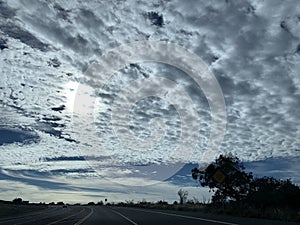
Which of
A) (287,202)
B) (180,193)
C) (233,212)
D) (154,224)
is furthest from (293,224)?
(180,193)

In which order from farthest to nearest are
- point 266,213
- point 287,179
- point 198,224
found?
point 287,179 < point 266,213 < point 198,224

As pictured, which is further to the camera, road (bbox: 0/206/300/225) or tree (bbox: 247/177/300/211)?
tree (bbox: 247/177/300/211)

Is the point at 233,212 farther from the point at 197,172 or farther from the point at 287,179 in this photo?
the point at 197,172

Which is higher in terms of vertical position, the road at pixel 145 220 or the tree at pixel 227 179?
the tree at pixel 227 179

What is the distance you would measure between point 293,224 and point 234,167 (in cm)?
4038

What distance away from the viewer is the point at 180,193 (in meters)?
75.6

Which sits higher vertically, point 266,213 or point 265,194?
point 265,194

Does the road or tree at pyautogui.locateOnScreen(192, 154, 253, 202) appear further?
tree at pyautogui.locateOnScreen(192, 154, 253, 202)

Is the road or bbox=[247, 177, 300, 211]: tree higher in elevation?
bbox=[247, 177, 300, 211]: tree

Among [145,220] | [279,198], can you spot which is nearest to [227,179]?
[279,198]

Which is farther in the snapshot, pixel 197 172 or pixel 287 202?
pixel 197 172

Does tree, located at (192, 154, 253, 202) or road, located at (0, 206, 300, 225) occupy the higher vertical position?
tree, located at (192, 154, 253, 202)

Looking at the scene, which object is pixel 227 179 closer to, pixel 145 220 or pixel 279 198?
pixel 279 198

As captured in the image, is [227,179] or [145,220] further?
[227,179]
